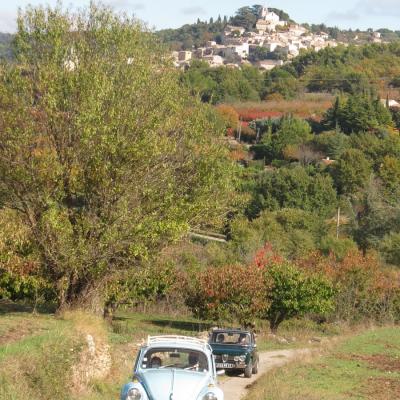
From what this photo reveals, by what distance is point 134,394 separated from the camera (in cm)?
1262

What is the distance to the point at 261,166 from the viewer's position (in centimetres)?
10756

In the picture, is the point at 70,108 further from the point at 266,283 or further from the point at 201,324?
the point at 201,324

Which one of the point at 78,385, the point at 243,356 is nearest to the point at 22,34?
the point at 243,356

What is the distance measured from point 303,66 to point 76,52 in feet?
581

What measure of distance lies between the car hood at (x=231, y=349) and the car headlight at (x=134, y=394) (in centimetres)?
1004

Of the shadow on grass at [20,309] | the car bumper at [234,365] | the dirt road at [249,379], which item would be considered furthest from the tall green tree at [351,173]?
the car bumper at [234,365]

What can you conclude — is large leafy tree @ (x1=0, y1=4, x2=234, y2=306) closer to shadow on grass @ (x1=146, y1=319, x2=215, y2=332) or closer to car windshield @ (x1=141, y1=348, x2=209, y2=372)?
car windshield @ (x1=141, y1=348, x2=209, y2=372)

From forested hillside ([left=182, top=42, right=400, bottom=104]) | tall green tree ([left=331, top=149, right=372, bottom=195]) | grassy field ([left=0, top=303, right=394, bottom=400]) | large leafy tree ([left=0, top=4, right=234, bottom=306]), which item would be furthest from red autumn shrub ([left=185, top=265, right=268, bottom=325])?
forested hillside ([left=182, top=42, right=400, bottom=104])

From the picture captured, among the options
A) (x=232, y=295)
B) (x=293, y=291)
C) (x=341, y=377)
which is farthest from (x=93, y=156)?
(x=293, y=291)

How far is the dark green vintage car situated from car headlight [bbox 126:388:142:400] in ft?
31.1

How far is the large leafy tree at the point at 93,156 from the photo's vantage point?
918 inches

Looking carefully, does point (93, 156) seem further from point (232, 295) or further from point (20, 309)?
point (232, 295)

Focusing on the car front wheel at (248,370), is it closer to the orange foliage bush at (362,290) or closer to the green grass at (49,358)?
the green grass at (49,358)

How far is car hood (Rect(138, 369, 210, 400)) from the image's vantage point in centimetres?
1264
